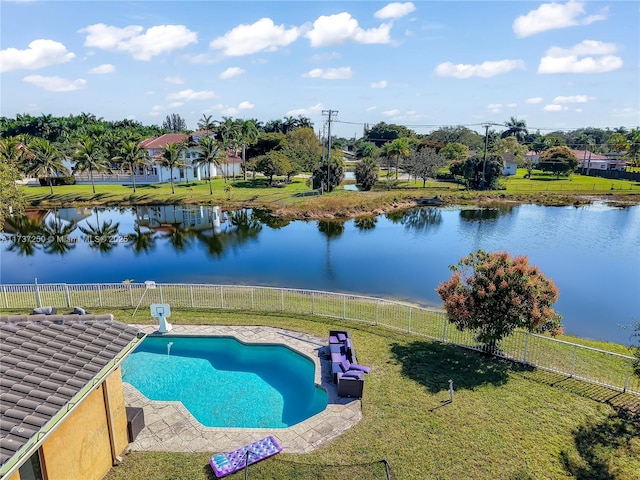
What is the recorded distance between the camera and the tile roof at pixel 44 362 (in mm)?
6145

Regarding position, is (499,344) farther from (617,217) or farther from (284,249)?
(617,217)

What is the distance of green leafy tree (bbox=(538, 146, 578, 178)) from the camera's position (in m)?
77.8

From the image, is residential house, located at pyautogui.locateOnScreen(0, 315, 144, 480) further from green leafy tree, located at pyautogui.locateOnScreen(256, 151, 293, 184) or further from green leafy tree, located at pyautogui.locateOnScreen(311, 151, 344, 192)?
green leafy tree, located at pyautogui.locateOnScreen(256, 151, 293, 184)

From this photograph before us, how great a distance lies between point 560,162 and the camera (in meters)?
77.9

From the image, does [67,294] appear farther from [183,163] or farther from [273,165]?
[183,163]

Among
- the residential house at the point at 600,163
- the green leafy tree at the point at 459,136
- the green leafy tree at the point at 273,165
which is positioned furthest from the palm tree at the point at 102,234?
the green leafy tree at the point at 459,136

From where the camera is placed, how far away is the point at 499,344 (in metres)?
14.8

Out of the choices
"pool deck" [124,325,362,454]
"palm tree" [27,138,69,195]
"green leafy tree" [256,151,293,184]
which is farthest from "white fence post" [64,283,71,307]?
"green leafy tree" [256,151,293,184]

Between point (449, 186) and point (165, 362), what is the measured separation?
5945cm

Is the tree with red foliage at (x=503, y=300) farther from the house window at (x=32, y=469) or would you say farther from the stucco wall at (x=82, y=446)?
the house window at (x=32, y=469)

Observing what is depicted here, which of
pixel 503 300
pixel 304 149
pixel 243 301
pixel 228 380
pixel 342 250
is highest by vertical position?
pixel 304 149

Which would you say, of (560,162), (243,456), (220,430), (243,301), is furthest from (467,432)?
(560,162)

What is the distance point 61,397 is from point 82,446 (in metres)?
2.25

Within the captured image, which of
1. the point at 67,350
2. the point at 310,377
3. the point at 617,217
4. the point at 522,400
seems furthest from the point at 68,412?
the point at 617,217
